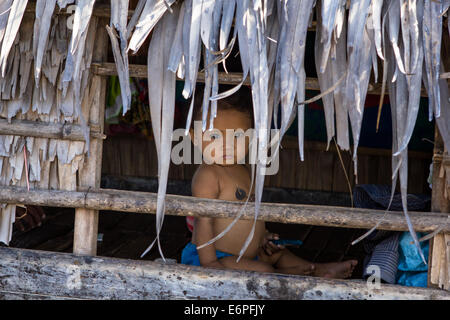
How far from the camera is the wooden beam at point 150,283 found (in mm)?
2258

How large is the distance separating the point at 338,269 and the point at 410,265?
31 cm

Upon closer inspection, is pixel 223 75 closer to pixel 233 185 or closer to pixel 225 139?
pixel 225 139

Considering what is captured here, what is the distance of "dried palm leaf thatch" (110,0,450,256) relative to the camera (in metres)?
1.92

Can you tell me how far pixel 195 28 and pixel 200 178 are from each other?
0.91 metres

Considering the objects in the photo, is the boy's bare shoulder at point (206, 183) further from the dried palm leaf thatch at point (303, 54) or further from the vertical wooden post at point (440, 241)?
the vertical wooden post at point (440, 241)

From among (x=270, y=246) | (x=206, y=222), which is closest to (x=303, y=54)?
(x=206, y=222)

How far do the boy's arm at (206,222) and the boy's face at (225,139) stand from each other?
0.08 meters

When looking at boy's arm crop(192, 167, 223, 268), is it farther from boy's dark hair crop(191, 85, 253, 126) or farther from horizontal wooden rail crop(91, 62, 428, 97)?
horizontal wooden rail crop(91, 62, 428, 97)

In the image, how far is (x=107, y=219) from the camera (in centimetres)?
413

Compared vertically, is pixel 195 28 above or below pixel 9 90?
above

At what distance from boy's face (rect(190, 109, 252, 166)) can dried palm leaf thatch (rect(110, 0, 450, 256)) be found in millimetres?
700
